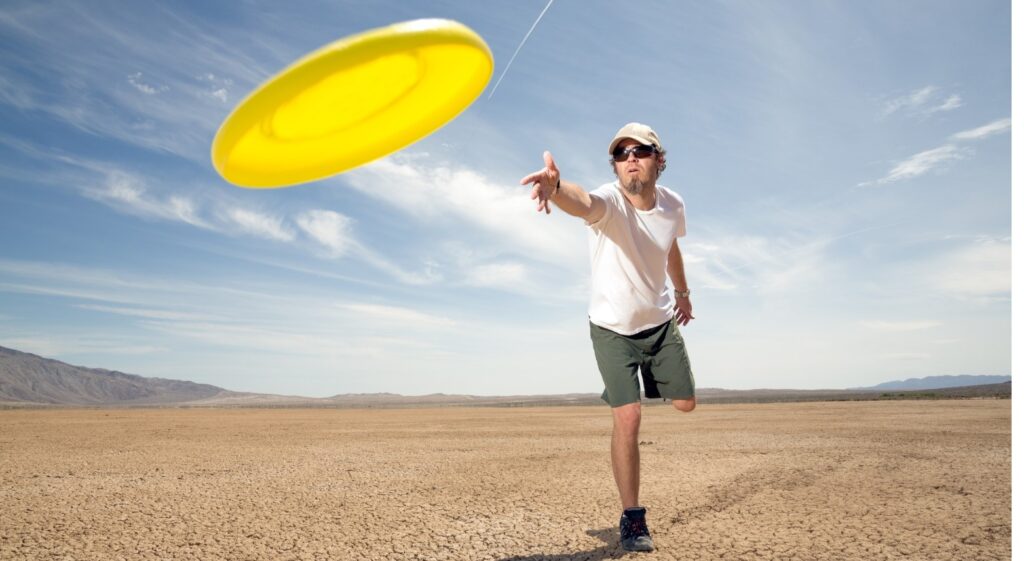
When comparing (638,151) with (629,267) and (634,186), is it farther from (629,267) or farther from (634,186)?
(629,267)

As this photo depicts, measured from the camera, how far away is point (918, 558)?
3262 mm

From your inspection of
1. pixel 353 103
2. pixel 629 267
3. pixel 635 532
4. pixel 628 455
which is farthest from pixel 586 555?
pixel 353 103

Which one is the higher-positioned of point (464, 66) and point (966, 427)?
point (464, 66)

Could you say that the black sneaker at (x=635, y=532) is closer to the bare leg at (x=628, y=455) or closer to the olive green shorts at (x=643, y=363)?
the bare leg at (x=628, y=455)

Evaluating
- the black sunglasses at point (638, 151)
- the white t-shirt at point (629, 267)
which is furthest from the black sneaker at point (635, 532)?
the black sunglasses at point (638, 151)

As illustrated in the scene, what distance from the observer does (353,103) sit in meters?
3.08

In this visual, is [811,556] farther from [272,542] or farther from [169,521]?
[169,521]

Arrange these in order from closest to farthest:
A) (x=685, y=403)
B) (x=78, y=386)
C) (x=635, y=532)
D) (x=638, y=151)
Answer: (x=635, y=532), (x=638, y=151), (x=685, y=403), (x=78, y=386)

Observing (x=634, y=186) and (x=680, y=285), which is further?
(x=680, y=285)

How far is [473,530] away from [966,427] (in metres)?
9.98

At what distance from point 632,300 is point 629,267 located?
0.58 feet

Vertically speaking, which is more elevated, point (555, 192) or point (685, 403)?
point (555, 192)

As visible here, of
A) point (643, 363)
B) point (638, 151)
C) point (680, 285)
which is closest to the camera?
point (638, 151)

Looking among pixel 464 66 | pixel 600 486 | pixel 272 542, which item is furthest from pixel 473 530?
pixel 464 66
